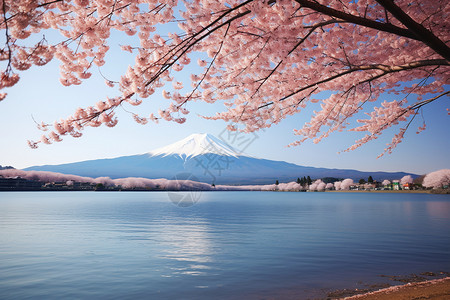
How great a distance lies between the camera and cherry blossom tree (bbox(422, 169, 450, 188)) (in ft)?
270

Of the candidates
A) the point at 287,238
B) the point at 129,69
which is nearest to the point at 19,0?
the point at 129,69

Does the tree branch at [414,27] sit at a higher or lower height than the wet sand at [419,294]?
higher

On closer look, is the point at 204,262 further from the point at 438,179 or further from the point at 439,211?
the point at 438,179

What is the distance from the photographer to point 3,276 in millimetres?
7172

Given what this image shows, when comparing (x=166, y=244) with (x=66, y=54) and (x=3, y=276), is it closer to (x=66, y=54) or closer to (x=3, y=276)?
(x=3, y=276)

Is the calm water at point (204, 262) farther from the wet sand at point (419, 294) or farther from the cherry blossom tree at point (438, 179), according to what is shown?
the cherry blossom tree at point (438, 179)

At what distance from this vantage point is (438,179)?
84.9 metres

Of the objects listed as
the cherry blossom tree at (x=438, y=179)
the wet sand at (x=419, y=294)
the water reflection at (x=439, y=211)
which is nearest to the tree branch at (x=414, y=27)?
the wet sand at (x=419, y=294)

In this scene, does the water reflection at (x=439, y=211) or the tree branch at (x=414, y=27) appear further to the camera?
the water reflection at (x=439, y=211)

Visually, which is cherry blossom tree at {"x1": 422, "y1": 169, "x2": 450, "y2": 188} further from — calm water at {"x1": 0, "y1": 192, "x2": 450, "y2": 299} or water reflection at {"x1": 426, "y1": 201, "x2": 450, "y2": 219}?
calm water at {"x1": 0, "y1": 192, "x2": 450, "y2": 299}

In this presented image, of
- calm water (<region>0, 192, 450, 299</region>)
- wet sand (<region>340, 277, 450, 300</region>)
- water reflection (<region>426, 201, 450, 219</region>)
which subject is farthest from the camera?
water reflection (<region>426, 201, 450, 219</region>)

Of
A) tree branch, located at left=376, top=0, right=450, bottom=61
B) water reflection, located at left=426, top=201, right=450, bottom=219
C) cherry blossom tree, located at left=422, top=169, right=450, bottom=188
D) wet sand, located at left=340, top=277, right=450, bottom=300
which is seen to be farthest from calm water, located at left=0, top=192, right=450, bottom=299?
cherry blossom tree, located at left=422, top=169, right=450, bottom=188

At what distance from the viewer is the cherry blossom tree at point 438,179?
82438 mm

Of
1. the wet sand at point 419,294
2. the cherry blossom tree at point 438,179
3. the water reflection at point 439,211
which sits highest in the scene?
the cherry blossom tree at point 438,179
